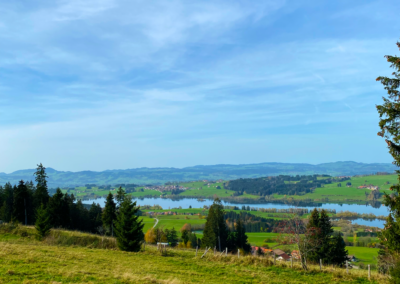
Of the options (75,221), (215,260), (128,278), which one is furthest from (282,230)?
(75,221)

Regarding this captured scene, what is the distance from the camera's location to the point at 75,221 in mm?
55656

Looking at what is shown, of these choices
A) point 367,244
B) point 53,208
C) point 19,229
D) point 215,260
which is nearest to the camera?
point 215,260

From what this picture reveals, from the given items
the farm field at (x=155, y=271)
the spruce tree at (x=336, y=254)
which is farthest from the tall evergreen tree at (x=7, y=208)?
the spruce tree at (x=336, y=254)

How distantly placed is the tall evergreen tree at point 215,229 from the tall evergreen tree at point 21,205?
33.8 m

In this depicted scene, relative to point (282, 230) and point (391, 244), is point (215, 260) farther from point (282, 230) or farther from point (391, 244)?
point (391, 244)

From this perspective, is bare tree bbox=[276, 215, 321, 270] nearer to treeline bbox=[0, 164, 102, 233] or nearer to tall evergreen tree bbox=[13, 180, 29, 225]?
treeline bbox=[0, 164, 102, 233]

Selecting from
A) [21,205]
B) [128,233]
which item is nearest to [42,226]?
[128,233]

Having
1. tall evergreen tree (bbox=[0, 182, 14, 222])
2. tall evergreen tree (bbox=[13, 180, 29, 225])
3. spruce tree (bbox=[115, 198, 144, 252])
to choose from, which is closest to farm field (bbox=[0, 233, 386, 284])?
spruce tree (bbox=[115, 198, 144, 252])

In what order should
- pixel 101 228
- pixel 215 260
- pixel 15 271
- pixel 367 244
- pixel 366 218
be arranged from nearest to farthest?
Answer: pixel 15 271 → pixel 215 260 → pixel 101 228 → pixel 367 244 → pixel 366 218

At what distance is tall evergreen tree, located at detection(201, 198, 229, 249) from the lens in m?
54.0

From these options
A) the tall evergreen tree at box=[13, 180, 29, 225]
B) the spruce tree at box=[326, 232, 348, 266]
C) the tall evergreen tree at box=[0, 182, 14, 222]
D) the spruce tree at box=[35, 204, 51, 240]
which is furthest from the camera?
the tall evergreen tree at box=[0, 182, 14, 222]

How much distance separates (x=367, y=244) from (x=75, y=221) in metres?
78.7

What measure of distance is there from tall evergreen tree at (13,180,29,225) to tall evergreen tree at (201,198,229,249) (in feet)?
111

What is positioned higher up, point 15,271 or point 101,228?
point 15,271
